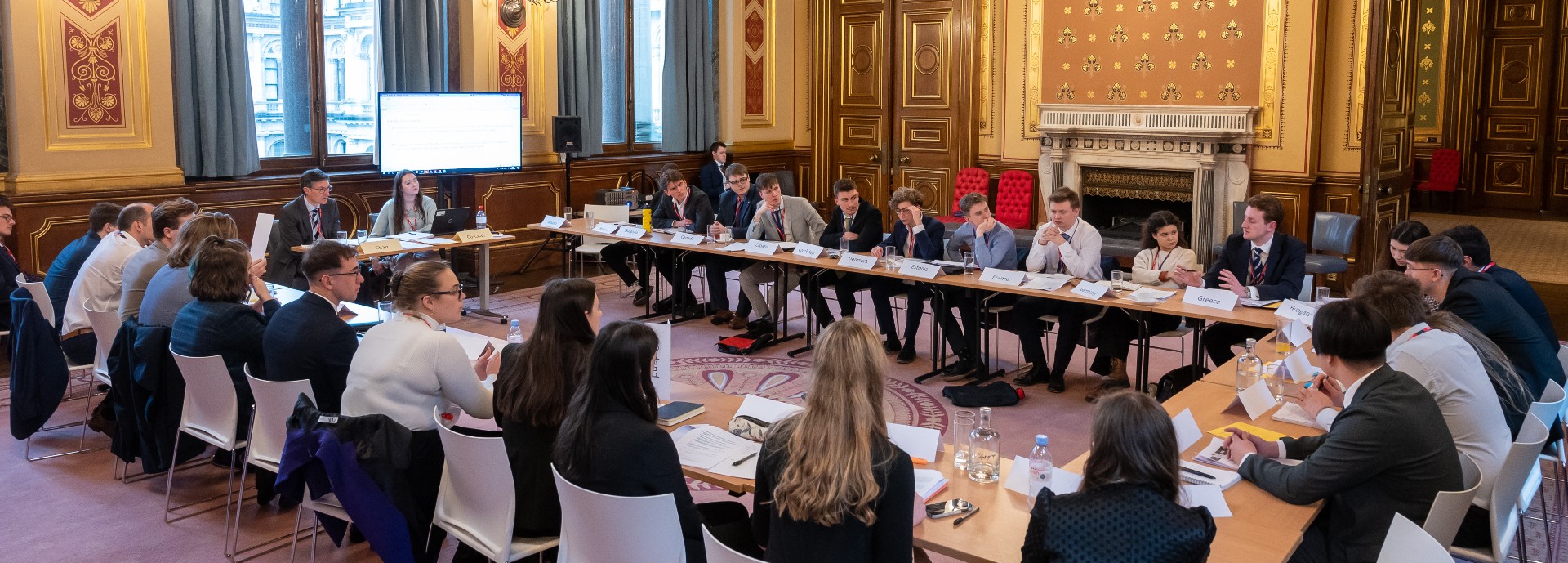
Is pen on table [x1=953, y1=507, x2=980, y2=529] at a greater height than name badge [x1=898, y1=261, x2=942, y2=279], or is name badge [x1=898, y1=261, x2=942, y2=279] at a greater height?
name badge [x1=898, y1=261, x2=942, y2=279]

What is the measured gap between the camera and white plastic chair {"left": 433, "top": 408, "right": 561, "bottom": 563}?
9.78 feet

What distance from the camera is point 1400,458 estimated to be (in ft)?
9.00

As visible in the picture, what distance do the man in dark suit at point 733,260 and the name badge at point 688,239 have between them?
105 mm

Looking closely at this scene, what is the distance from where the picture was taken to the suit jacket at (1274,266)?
18.2 ft

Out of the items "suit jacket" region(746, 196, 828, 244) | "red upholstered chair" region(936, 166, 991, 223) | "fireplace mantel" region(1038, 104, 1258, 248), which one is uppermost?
"fireplace mantel" region(1038, 104, 1258, 248)

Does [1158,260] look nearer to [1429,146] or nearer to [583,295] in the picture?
[583,295]

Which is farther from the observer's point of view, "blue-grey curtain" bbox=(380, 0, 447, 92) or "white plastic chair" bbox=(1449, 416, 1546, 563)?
"blue-grey curtain" bbox=(380, 0, 447, 92)

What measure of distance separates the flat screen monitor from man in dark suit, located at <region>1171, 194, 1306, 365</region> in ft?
18.2

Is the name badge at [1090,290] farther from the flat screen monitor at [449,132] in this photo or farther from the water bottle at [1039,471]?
the flat screen monitor at [449,132]

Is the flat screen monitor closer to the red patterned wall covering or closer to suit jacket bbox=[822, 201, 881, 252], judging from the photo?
the red patterned wall covering

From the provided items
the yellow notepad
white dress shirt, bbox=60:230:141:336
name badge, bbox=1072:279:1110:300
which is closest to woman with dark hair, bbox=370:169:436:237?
white dress shirt, bbox=60:230:141:336

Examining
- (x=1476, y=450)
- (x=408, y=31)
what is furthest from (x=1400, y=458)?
(x=408, y=31)

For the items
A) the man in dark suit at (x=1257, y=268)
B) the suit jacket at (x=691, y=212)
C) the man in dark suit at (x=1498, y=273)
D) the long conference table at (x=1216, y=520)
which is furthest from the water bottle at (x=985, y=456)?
the suit jacket at (x=691, y=212)

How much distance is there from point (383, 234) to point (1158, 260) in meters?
4.80
